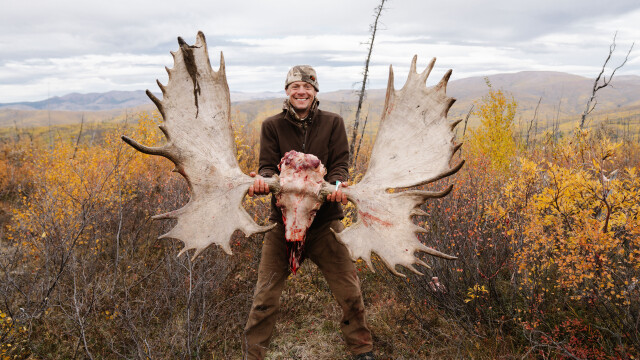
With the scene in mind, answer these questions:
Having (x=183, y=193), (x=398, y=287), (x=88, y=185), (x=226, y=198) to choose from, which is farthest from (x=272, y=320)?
(x=88, y=185)

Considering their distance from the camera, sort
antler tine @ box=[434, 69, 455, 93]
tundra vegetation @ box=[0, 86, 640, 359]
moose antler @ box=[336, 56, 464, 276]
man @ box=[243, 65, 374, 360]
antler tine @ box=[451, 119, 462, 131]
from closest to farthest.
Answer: antler tine @ box=[451, 119, 462, 131]
antler tine @ box=[434, 69, 455, 93]
moose antler @ box=[336, 56, 464, 276]
tundra vegetation @ box=[0, 86, 640, 359]
man @ box=[243, 65, 374, 360]

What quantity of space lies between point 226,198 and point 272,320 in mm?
1189

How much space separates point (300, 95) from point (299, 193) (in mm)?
928

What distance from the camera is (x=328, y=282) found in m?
3.01

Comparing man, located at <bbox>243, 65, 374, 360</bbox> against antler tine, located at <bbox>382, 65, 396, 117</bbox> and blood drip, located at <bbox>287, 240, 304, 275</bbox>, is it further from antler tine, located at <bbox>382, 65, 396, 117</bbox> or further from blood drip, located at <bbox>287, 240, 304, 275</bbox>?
→ antler tine, located at <bbox>382, 65, 396, 117</bbox>

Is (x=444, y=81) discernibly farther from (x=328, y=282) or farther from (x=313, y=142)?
(x=328, y=282)

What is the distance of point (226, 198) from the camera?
2.52 meters

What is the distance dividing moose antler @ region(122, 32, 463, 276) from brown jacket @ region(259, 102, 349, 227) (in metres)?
0.42

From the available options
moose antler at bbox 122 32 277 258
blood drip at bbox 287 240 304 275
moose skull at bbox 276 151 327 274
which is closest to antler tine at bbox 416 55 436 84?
moose skull at bbox 276 151 327 274

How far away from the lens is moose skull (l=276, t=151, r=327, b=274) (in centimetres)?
238

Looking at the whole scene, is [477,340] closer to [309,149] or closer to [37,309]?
[309,149]

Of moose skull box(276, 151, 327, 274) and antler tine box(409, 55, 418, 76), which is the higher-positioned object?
antler tine box(409, 55, 418, 76)

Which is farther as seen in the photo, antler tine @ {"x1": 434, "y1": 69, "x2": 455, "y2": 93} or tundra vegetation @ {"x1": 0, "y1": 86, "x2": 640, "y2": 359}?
tundra vegetation @ {"x1": 0, "y1": 86, "x2": 640, "y2": 359}

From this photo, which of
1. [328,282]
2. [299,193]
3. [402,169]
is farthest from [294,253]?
[402,169]
